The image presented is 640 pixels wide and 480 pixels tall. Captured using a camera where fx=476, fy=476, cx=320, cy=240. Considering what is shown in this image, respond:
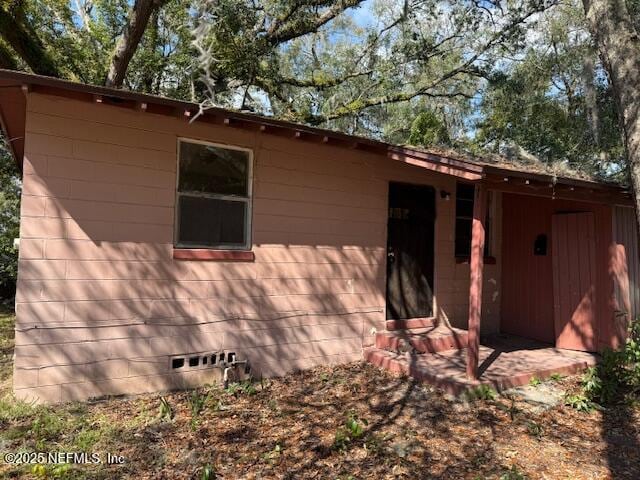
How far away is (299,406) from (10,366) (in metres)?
3.73

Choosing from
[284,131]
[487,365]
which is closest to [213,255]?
[284,131]

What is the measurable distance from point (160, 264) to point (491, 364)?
418 cm

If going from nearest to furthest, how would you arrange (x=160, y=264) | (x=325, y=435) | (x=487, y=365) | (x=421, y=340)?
1. (x=325, y=435)
2. (x=160, y=264)
3. (x=487, y=365)
4. (x=421, y=340)

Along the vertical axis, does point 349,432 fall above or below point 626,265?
below

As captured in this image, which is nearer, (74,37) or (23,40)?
(23,40)

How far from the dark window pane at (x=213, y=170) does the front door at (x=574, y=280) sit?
186 inches

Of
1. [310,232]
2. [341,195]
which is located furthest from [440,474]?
[341,195]

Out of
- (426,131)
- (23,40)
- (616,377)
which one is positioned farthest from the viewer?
(426,131)

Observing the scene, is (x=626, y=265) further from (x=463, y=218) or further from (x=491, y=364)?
(x=491, y=364)

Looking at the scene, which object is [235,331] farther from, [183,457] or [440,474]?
[440,474]

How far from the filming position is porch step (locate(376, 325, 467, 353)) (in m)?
6.36

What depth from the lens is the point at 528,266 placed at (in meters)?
7.70

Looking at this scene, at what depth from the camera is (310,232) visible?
5.99 m

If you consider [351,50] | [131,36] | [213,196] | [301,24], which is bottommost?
[213,196]
